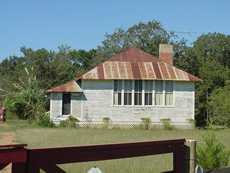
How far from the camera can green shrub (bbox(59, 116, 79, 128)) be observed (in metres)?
37.9

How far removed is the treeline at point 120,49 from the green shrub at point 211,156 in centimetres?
2940

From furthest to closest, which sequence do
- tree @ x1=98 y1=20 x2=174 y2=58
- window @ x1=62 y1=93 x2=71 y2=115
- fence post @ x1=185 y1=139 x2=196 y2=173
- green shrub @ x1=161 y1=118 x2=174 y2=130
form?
tree @ x1=98 y1=20 x2=174 y2=58 < window @ x1=62 y1=93 x2=71 y2=115 < green shrub @ x1=161 y1=118 x2=174 y2=130 < fence post @ x1=185 y1=139 x2=196 y2=173

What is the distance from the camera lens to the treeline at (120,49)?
47625 mm

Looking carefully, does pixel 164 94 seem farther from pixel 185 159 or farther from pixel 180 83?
pixel 185 159

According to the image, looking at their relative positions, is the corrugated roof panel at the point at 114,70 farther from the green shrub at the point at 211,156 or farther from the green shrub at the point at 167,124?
the green shrub at the point at 211,156

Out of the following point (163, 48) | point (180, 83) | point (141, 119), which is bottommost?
point (141, 119)

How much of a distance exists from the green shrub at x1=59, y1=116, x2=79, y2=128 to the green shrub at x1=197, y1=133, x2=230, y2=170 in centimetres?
2706

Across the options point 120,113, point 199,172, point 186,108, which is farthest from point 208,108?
point 199,172

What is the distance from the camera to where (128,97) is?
3838 centimetres

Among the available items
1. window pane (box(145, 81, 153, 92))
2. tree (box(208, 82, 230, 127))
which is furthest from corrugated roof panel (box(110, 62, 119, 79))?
tree (box(208, 82, 230, 127))

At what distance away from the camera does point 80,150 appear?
538 cm

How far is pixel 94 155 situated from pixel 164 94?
3337cm

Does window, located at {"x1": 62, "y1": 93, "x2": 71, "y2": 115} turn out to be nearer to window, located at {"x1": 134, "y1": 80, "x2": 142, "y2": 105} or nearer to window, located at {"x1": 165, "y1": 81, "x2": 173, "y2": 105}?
window, located at {"x1": 134, "y1": 80, "x2": 142, "y2": 105}

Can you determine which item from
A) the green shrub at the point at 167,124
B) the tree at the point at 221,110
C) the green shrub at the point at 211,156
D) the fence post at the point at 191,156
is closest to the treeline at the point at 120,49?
the tree at the point at 221,110
